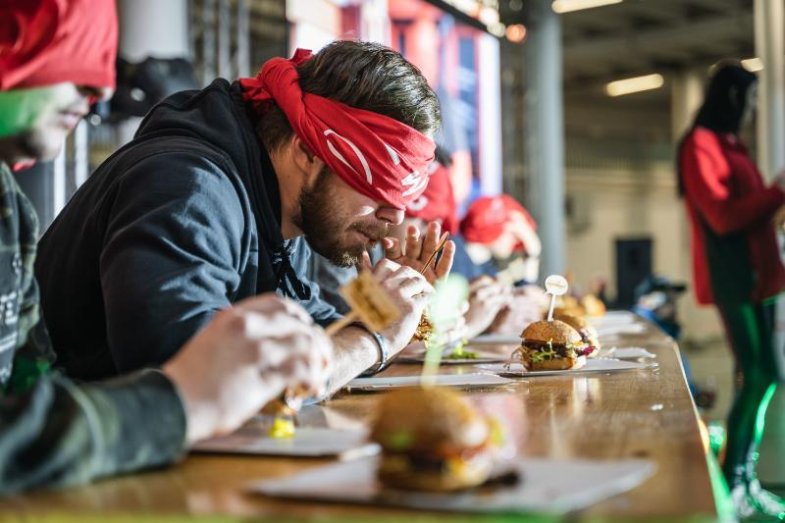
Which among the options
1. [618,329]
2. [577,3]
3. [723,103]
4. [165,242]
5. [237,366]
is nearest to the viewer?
[237,366]

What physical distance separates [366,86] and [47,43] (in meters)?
0.83

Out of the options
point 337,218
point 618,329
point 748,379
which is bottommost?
point 748,379

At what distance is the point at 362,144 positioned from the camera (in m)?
2.02

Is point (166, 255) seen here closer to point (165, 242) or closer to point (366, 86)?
point (165, 242)

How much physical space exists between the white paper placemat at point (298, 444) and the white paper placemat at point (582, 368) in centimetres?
93

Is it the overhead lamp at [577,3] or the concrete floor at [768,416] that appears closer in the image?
the concrete floor at [768,416]

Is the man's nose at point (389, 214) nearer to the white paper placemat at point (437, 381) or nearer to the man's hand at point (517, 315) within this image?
the white paper placemat at point (437, 381)

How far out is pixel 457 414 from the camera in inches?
41.1

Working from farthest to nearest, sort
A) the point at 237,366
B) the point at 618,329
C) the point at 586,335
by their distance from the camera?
the point at 618,329, the point at 586,335, the point at 237,366

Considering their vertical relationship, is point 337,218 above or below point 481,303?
above

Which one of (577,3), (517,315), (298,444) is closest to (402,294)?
(298,444)

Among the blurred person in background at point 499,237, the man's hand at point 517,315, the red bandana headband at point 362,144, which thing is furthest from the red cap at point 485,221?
the red bandana headband at point 362,144

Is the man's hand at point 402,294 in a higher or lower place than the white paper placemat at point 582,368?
higher

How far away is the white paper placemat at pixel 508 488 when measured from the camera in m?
0.93
